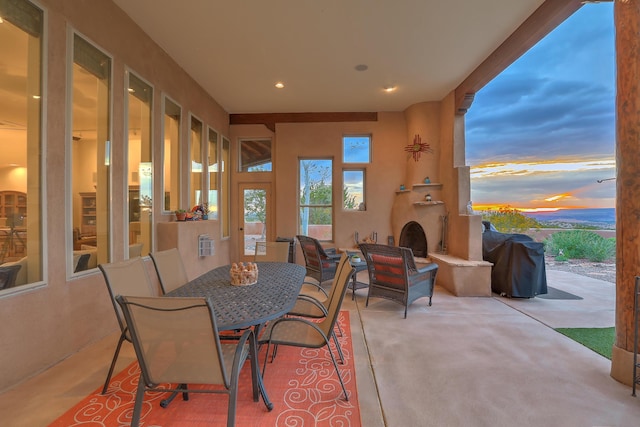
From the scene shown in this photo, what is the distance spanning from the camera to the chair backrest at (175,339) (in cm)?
131

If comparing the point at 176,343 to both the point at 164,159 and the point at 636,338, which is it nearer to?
Answer: the point at 636,338

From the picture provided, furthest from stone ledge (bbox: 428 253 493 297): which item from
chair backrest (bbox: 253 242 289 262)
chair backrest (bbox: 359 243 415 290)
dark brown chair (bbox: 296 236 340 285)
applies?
chair backrest (bbox: 253 242 289 262)

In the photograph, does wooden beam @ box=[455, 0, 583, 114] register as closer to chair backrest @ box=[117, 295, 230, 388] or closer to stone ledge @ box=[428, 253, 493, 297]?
stone ledge @ box=[428, 253, 493, 297]

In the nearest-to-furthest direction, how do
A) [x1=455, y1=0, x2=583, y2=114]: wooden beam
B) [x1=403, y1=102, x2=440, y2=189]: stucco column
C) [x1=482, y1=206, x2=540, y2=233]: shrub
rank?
[x1=455, y1=0, x2=583, y2=114]: wooden beam, [x1=403, y1=102, x2=440, y2=189]: stucco column, [x1=482, y1=206, x2=540, y2=233]: shrub

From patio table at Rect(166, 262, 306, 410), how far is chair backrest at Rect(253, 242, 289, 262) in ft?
2.39

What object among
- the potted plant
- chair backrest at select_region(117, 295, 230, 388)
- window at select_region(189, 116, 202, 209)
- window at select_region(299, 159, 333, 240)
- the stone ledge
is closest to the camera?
chair backrest at select_region(117, 295, 230, 388)

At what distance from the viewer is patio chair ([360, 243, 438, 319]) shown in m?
Answer: 3.52

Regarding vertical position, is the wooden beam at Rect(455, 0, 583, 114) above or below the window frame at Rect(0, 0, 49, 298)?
above

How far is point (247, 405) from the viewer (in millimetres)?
1862

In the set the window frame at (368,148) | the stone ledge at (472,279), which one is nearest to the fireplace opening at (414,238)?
the stone ledge at (472,279)

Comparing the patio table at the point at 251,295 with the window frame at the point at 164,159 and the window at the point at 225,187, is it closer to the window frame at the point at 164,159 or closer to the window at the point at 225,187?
the window frame at the point at 164,159

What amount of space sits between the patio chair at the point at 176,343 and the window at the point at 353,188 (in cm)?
546

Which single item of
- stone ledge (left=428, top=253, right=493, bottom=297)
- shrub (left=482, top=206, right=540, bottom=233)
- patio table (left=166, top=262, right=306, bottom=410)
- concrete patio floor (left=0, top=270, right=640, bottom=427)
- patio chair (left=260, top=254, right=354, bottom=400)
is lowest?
concrete patio floor (left=0, top=270, right=640, bottom=427)

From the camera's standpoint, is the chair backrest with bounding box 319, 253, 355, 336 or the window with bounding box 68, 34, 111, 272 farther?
the window with bounding box 68, 34, 111, 272
